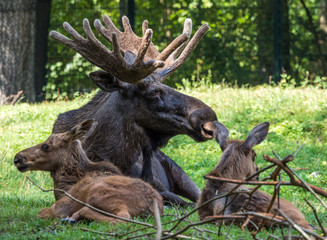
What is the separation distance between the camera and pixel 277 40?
55.9 ft

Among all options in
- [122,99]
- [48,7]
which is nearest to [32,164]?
[122,99]

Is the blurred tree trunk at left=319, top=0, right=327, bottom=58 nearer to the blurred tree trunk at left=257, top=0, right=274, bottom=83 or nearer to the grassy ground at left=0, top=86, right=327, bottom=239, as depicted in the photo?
the blurred tree trunk at left=257, top=0, right=274, bottom=83

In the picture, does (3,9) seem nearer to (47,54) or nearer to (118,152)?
(47,54)

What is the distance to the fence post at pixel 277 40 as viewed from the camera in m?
16.8

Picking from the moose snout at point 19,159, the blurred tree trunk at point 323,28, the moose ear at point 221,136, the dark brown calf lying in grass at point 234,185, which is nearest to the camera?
the dark brown calf lying in grass at point 234,185

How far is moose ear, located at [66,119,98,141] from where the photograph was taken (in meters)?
7.09

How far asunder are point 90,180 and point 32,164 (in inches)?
36.2

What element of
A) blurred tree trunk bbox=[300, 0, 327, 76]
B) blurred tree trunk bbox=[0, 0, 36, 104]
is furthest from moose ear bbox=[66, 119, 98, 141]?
blurred tree trunk bbox=[300, 0, 327, 76]

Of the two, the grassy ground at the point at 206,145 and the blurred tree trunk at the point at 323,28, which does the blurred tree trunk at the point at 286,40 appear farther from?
the grassy ground at the point at 206,145

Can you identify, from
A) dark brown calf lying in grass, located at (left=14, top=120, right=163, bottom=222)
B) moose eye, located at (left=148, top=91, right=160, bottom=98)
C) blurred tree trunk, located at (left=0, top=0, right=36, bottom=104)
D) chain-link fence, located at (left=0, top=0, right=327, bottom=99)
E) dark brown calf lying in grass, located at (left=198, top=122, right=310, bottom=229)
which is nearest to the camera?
dark brown calf lying in grass, located at (left=198, top=122, right=310, bottom=229)

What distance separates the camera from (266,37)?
704 inches

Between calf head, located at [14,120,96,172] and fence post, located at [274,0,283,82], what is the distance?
10386 millimetres

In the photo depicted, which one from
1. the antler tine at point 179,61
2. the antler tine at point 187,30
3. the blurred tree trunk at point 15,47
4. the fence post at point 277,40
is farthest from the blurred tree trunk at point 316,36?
the antler tine at point 179,61

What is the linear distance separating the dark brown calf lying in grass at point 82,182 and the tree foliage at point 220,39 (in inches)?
417
